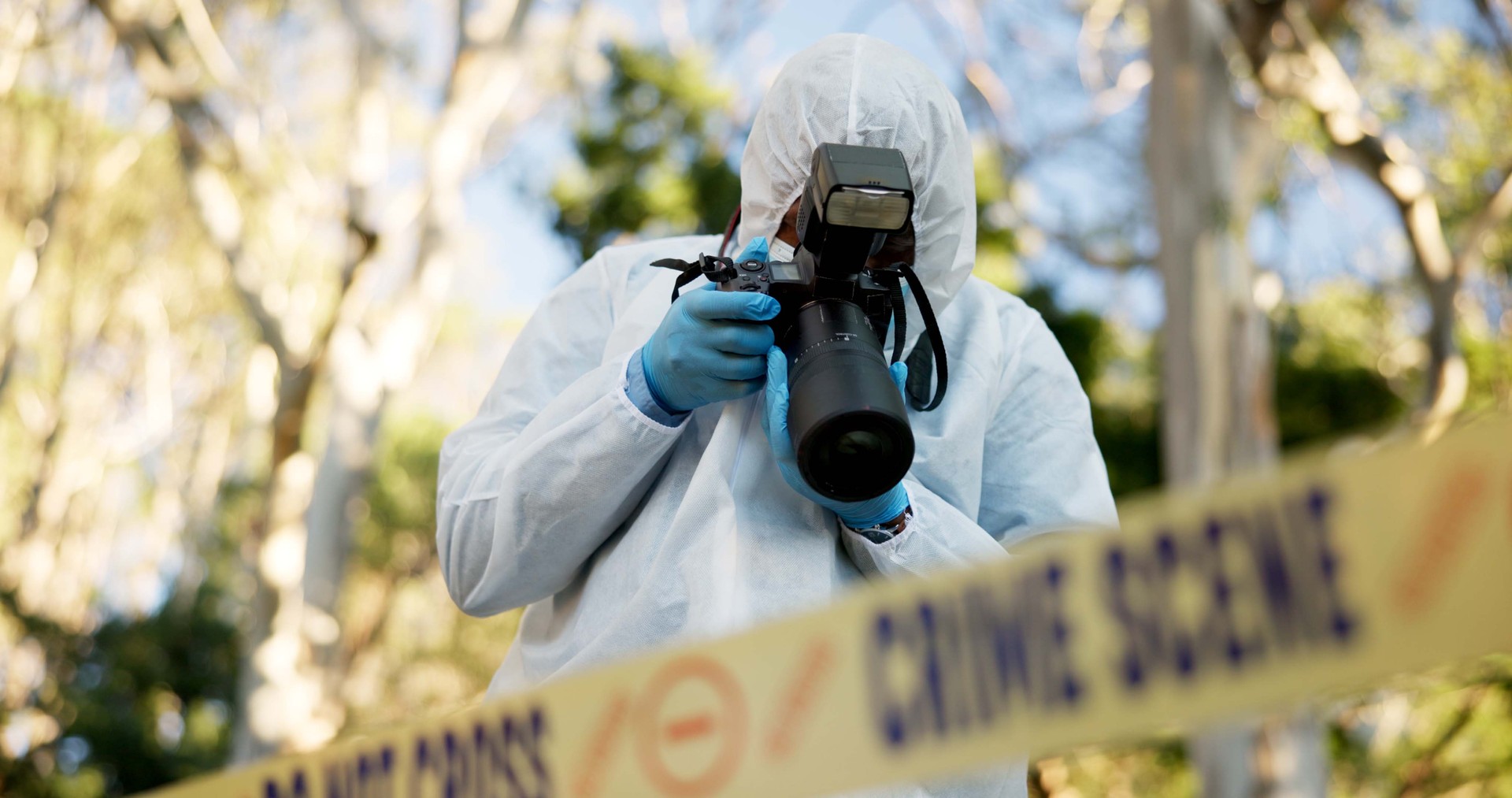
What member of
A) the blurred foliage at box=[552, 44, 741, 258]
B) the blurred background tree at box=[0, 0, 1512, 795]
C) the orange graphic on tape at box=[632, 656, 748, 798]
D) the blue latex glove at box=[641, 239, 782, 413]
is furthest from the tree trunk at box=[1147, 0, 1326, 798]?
the orange graphic on tape at box=[632, 656, 748, 798]

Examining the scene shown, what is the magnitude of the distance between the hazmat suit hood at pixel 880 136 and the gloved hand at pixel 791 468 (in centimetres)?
21

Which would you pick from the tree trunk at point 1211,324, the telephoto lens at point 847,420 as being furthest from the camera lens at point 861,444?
the tree trunk at point 1211,324

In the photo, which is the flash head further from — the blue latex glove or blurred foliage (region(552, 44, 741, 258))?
blurred foliage (region(552, 44, 741, 258))

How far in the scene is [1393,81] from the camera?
8586 mm

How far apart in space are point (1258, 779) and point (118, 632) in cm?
635

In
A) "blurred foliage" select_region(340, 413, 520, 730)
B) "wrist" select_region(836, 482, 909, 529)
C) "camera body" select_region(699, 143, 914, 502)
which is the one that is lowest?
"blurred foliage" select_region(340, 413, 520, 730)

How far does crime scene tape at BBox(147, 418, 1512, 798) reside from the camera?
1.96ft

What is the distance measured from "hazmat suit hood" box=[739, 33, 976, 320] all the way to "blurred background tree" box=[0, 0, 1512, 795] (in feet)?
2.99

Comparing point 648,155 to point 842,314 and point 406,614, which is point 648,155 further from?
point 406,614

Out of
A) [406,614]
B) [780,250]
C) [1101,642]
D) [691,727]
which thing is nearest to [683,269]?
[780,250]

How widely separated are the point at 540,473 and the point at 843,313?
0.33 meters

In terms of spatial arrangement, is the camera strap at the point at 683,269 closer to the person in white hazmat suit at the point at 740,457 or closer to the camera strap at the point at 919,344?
the person in white hazmat suit at the point at 740,457

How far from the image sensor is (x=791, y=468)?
1155 mm

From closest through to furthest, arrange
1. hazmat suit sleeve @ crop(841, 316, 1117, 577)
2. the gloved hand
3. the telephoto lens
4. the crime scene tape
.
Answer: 1. the crime scene tape
2. the telephoto lens
3. the gloved hand
4. hazmat suit sleeve @ crop(841, 316, 1117, 577)
